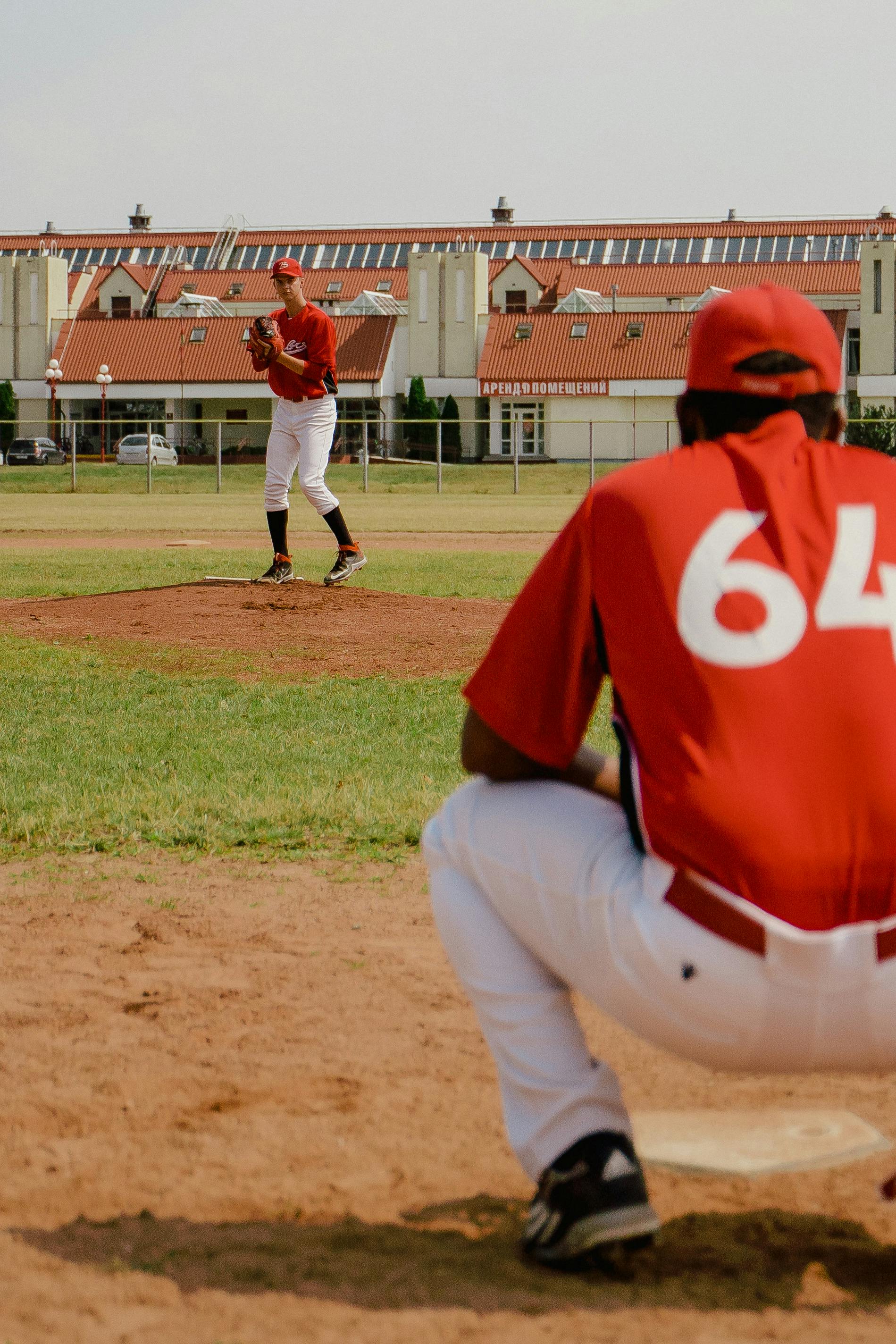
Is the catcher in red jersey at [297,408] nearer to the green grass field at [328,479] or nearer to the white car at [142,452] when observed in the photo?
the green grass field at [328,479]

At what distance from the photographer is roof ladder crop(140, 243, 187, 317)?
7144cm

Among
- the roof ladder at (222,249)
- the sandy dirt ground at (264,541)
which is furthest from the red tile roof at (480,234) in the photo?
the sandy dirt ground at (264,541)

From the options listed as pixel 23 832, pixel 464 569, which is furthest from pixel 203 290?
pixel 23 832

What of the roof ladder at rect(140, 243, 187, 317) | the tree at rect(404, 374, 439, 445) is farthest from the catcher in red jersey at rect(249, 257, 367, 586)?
the roof ladder at rect(140, 243, 187, 317)

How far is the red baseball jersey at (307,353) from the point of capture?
1092 centimetres

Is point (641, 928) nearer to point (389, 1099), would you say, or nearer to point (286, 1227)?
point (286, 1227)

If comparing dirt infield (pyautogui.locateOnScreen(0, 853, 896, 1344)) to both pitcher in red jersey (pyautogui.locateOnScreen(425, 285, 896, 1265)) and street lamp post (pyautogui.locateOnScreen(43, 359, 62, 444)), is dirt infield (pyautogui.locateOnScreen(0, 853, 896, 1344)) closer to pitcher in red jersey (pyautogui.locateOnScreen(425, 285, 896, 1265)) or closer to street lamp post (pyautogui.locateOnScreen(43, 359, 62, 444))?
pitcher in red jersey (pyautogui.locateOnScreen(425, 285, 896, 1265))

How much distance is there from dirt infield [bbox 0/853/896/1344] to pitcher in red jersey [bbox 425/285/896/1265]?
0.63 ft

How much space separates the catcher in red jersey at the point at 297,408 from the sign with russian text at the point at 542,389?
166 feet

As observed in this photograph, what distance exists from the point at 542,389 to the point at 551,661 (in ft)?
200

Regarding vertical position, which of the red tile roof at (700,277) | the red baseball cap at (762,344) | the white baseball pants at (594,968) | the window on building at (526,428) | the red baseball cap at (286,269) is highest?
the red tile roof at (700,277)

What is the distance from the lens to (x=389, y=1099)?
3.15 meters

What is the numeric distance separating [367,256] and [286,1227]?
260ft

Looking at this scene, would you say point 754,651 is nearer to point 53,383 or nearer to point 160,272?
point 53,383
